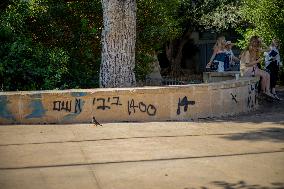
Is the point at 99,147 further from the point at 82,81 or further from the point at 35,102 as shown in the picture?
the point at 82,81

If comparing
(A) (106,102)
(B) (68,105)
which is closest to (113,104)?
(A) (106,102)

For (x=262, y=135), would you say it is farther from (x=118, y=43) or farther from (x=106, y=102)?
(x=118, y=43)

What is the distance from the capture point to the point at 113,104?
25.5 feet

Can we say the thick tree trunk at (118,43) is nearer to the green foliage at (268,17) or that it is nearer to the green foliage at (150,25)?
the green foliage at (150,25)

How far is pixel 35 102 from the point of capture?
24.6 feet

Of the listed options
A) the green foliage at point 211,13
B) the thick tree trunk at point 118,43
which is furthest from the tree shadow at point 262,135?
the green foliage at point 211,13

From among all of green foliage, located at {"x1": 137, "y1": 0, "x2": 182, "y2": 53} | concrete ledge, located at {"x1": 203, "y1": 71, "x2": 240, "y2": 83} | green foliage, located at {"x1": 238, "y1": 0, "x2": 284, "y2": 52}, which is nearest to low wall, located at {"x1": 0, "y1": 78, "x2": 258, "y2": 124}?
concrete ledge, located at {"x1": 203, "y1": 71, "x2": 240, "y2": 83}

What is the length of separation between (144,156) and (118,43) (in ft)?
12.7

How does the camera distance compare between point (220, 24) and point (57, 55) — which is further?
point (220, 24)

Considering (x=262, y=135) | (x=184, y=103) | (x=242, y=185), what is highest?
(x=184, y=103)

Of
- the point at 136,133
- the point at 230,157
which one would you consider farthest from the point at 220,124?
the point at 230,157

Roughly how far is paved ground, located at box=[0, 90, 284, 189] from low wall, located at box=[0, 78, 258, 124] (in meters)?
0.31

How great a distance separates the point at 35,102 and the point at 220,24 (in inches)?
526

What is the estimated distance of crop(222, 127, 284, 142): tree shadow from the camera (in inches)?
262
